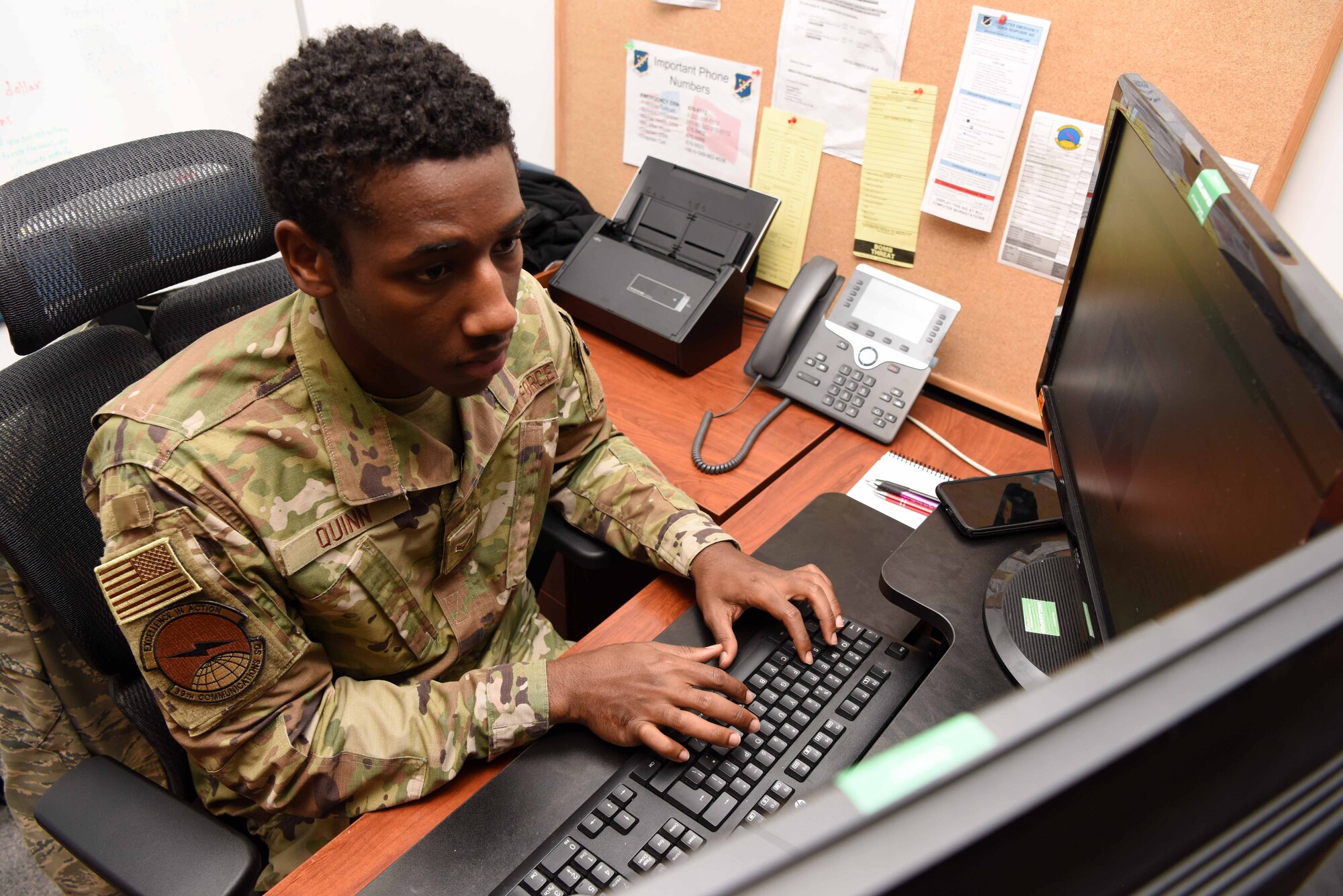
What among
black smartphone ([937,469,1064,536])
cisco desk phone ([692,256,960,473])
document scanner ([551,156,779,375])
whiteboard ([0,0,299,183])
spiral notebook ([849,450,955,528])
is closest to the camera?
black smartphone ([937,469,1064,536])

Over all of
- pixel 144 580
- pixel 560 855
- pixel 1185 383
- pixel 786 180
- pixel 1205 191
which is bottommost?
pixel 560 855

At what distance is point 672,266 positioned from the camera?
4.17 feet

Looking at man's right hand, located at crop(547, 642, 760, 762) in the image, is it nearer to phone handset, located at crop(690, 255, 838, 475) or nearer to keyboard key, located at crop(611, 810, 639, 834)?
keyboard key, located at crop(611, 810, 639, 834)

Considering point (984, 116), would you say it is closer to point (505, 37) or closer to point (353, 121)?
point (353, 121)

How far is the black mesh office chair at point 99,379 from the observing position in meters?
0.67

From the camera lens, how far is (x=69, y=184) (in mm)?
771

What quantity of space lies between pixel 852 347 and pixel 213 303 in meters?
0.79

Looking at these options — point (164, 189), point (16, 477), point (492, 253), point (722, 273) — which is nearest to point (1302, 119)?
point (722, 273)

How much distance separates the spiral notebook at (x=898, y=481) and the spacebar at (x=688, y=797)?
43 centimetres

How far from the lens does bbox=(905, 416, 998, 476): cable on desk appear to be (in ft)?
3.53

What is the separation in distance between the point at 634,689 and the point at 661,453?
44 cm

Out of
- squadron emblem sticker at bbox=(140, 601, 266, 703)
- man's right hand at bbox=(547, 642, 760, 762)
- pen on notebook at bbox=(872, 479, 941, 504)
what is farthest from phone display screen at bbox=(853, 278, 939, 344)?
squadron emblem sticker at bbox=(140, 601, 266, 703)

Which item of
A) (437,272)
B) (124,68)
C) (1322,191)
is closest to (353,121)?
(437,272)

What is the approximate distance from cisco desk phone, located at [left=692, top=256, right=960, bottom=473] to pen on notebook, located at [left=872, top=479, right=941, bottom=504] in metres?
0.10
